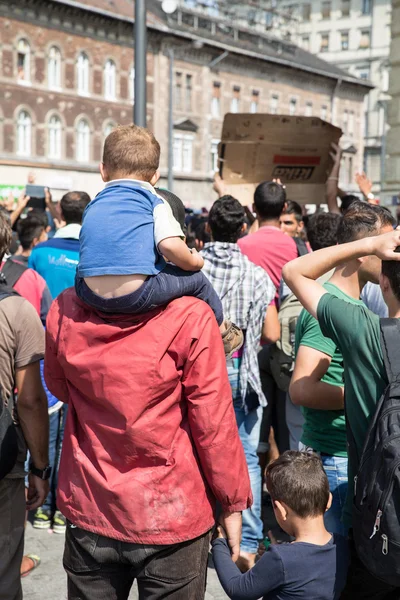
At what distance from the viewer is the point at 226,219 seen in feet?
16.1

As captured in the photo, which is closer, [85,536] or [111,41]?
[85,536]

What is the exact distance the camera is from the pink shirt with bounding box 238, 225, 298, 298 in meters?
5.68

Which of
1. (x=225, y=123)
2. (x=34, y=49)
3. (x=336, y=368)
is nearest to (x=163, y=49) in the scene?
(x=34, y=49)

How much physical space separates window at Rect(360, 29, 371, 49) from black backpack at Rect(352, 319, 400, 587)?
8716 cm

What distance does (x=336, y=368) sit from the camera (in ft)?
11.4

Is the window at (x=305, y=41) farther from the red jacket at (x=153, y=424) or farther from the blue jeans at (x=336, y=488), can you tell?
the red jacket at (x=153, y=424)

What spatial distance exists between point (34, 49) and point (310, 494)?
39978mm

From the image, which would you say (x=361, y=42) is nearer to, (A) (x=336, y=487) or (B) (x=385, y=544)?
(A) (x=336, y=487)

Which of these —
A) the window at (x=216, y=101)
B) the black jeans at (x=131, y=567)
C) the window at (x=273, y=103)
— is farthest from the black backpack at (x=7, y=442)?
the window at (x=273, y=103)

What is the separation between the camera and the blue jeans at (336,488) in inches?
132

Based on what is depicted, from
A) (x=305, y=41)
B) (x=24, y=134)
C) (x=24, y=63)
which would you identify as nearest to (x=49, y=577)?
(x=24, y=134)

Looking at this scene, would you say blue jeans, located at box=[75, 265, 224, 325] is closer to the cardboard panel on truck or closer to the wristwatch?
the wristwatch

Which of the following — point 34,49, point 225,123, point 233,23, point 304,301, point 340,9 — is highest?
point 340,9

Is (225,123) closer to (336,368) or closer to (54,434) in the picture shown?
(54,434)
